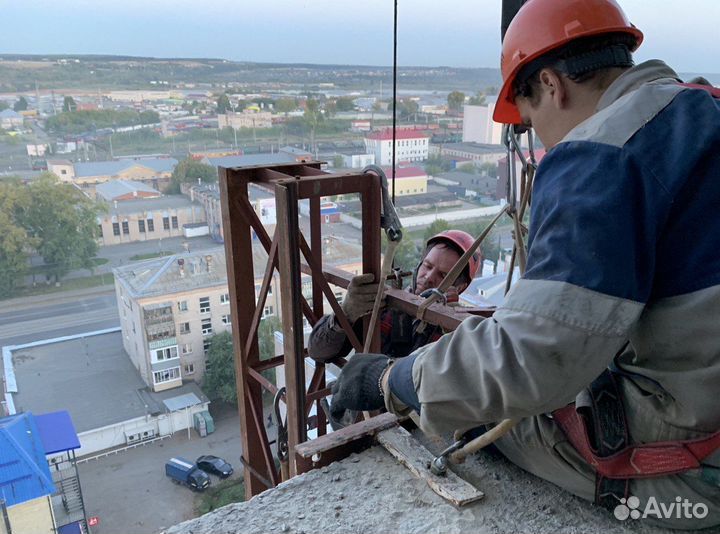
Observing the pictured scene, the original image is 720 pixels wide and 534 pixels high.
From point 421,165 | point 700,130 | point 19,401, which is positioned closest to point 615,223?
point 700,130

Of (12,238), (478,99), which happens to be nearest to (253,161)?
(12,238)

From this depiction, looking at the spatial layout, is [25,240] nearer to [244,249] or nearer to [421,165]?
[421,165]

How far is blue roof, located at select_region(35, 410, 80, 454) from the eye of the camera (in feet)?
29.4

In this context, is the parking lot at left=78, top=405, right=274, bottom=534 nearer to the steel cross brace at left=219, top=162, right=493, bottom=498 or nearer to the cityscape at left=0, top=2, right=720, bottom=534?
the cityscape at left=0, top=2, right=720, bottom=534

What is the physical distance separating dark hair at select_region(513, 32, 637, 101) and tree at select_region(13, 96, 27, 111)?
17.8 meters

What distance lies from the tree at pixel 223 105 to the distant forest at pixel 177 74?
20.2 inches

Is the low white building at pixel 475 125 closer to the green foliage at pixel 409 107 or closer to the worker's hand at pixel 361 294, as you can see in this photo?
the green foliage at pixel 409 107

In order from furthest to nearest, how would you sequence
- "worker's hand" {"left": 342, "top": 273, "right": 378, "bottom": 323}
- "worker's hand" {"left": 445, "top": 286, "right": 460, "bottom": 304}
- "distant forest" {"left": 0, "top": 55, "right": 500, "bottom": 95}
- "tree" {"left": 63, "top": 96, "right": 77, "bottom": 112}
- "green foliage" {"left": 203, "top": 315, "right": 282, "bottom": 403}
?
"tree" {"left": 63, "top": 96, "right": 77, "bottom": 112}, "distant forest" {"left": 0, "top": 55, "right": 500, "bottom": 95}, "green foliage" {"left": 203, "top": 315, "right": 282, "bottom": 403}, "worker's hand" {"left": 445, "top": 286, "right": 460, "bottom": 304}, "worker's hand" {"left": 342, "top": 273, "right": 378, "bottom": 323}

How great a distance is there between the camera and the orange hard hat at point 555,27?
1.22 meters

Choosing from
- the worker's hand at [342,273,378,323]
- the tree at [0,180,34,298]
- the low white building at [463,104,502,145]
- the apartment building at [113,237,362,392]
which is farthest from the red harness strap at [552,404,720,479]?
the low white building at [463,104,502,145]

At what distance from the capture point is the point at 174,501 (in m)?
9.89

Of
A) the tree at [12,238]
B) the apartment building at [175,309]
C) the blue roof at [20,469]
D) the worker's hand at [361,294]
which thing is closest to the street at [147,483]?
the apartment building at [175,309]

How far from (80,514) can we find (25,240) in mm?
5115

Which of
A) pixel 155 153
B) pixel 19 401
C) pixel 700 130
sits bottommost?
pixel 19 401
